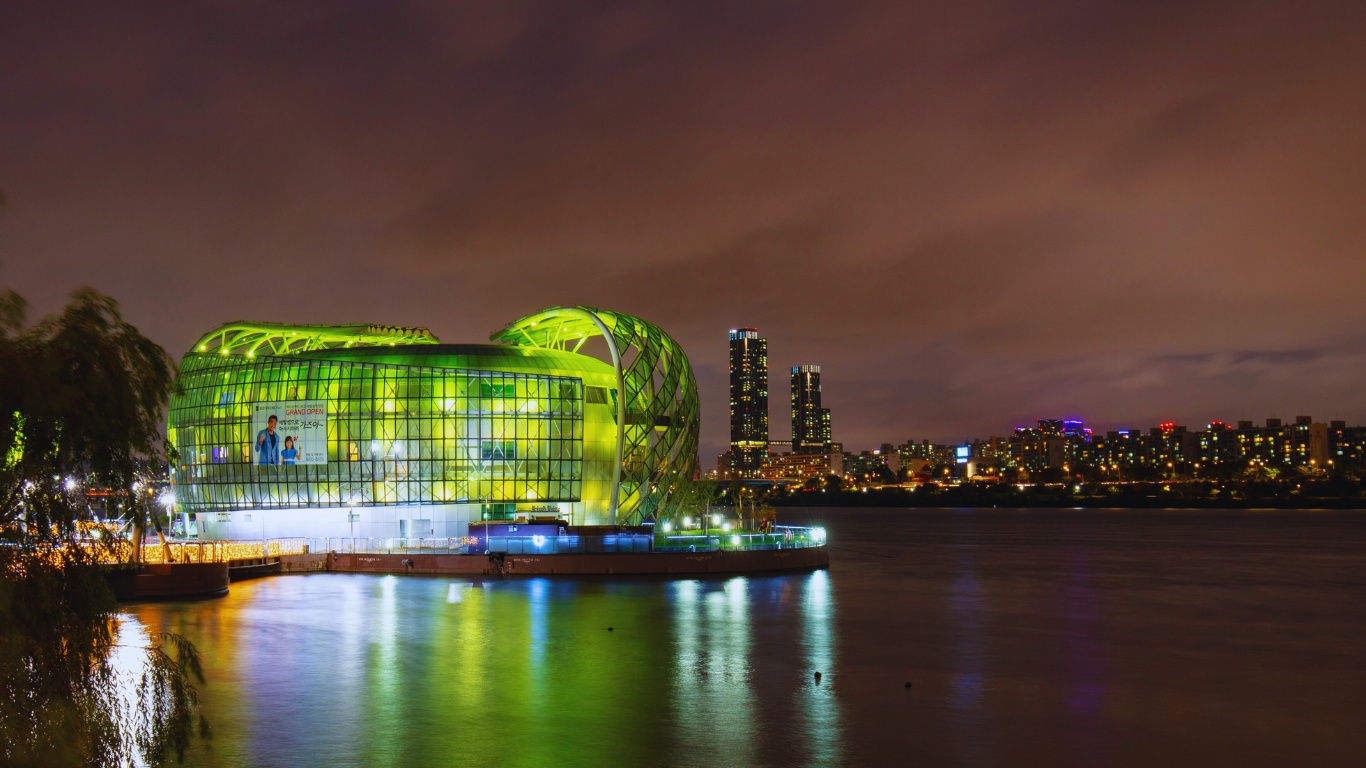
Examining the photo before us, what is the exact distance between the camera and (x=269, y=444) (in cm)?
8488

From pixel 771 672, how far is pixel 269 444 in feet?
203

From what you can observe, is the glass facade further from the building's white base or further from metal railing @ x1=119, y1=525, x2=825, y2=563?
metal railing @ x1=119, y1=525, x2=825, y2=563

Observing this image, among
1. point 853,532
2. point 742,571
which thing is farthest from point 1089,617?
point 853,532

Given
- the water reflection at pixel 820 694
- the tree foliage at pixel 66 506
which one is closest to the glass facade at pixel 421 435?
the water reflection at pixel 820 694

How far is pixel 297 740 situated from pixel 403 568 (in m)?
40.8

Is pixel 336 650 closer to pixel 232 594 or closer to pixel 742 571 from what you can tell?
pixel 232 594

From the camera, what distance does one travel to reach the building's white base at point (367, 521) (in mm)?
84250

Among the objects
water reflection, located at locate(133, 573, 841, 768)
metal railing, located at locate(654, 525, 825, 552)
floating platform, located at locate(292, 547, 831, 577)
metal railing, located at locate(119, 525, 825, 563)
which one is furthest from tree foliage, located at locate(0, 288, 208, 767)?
metal railing, located at locate(654, 525, 825, 552)

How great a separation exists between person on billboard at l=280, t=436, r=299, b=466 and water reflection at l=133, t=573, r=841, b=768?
31.8m

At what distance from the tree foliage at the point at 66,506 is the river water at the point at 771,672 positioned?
998 centimetres

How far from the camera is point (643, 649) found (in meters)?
36.3

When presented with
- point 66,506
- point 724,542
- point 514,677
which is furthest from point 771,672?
point 724,542

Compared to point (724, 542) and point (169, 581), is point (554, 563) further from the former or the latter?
point (169, 581)

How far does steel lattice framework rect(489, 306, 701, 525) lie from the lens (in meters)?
83.9
